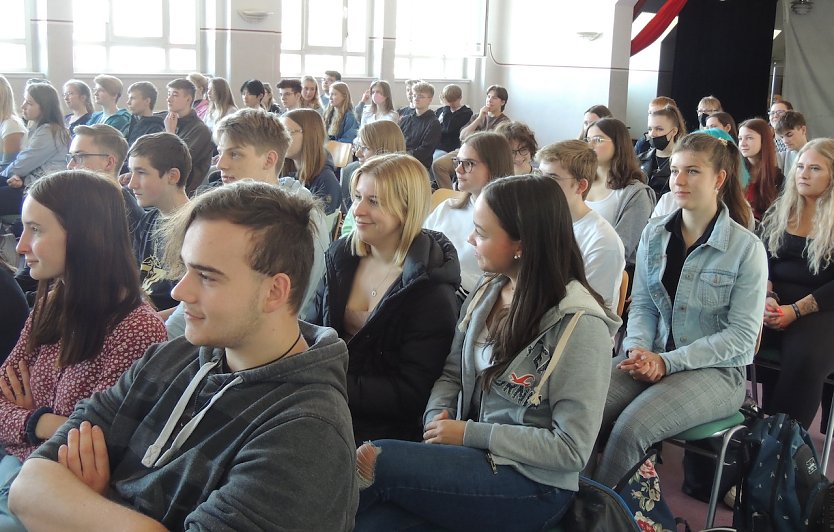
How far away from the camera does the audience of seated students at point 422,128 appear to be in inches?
313

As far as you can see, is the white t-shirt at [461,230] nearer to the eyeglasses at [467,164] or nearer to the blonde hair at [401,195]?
the eyeglasses at [467,164]

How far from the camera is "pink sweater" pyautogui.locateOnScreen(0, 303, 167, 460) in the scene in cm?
177

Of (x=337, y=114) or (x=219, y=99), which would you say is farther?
(x=337, y=114)

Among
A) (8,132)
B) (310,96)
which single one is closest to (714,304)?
(8,132)

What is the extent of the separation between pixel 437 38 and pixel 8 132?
25.7 feet

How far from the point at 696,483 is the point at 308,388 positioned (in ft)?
6.70

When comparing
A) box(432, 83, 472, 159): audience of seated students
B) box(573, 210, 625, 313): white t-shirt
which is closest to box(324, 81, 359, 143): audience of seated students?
box(432, 83, 472, 159): audience of seated students

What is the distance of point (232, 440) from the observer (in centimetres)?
128

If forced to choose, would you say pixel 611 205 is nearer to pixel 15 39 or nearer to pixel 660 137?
pixel 660 137

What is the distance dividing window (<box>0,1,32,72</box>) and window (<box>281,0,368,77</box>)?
3.17 meters

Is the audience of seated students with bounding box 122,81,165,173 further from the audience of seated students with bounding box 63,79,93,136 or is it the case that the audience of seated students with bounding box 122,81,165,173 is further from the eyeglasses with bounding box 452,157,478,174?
the eyeglasses with bounding box 452,157,478,174

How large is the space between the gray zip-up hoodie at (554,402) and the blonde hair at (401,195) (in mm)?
582

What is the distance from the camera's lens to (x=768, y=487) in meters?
2.13

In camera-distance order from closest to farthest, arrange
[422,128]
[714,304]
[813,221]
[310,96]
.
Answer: [714,304], [813,221], [422,128], [310,96]
